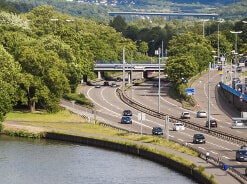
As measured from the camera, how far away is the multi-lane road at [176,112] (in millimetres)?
113312

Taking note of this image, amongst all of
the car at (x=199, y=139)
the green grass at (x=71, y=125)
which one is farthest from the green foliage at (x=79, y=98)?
the car at (x=199, y=139)

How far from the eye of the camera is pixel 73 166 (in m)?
108

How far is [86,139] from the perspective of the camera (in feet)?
416

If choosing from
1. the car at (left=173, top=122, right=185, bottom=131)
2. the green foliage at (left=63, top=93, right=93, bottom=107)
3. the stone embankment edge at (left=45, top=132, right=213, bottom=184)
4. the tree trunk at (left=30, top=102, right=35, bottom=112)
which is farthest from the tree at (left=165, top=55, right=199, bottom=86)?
the stone embankment edge at (left=45, top=132, right=213, bottom=184)

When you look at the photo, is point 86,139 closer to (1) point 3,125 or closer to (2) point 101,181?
(1) point 3,125

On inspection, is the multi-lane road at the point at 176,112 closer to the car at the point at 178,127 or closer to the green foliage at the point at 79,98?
the car at the point at 178,127

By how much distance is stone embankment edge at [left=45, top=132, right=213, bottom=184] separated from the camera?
9381cm

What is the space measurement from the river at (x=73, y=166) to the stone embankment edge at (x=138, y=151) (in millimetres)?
716

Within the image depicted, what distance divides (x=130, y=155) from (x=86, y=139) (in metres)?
13.7

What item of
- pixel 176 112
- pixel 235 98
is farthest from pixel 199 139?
pixel 235 98

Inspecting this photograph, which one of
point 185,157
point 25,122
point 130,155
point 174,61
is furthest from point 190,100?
point 185,157

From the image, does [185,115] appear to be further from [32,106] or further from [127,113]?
[32,106]

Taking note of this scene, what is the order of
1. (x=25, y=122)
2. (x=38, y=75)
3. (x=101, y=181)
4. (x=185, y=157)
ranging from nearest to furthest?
(x=101, y=181) → (x=185, y=157) → (x=25, y=122) → (x=38, y=75)

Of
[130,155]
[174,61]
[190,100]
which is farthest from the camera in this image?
[174,61]
